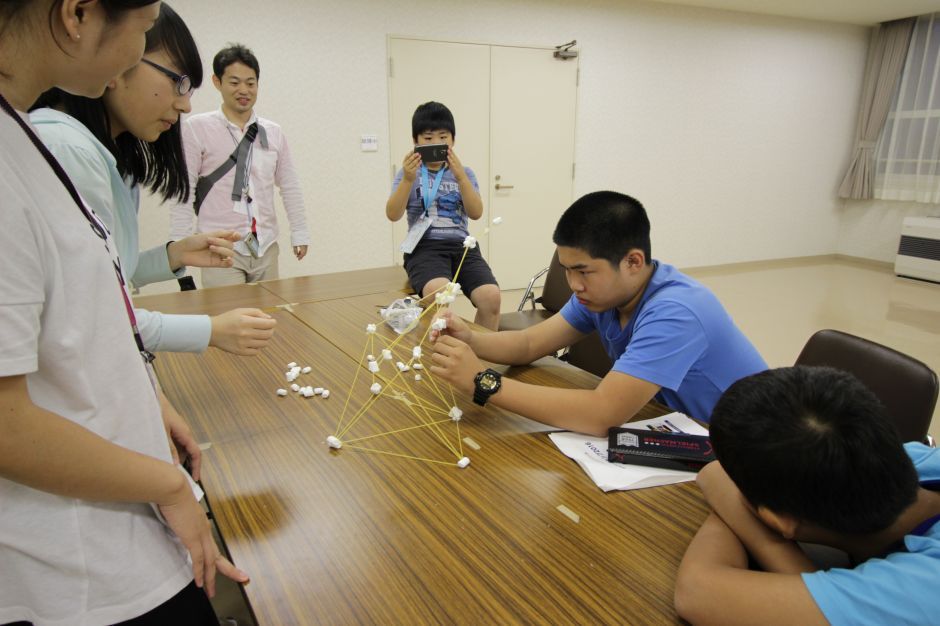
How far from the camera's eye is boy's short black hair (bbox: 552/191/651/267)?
1.45 metres

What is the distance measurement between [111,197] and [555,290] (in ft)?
7.23

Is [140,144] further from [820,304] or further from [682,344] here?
[820,304]

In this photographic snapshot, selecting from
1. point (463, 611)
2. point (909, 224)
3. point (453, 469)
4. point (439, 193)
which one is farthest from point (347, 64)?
point (909, 224)

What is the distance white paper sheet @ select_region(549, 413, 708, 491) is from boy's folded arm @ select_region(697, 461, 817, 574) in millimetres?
106

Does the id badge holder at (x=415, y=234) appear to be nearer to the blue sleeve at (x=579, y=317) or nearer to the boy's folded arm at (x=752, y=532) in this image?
the blue sleeve at (x=579, y=317)

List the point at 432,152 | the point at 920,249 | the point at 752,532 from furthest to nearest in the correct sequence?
the point at 920,249 → the point at 432,152 → the point at 752,532

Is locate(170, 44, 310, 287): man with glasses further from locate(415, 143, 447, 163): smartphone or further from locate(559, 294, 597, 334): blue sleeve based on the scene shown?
locate(559, 294, 597, 334): blue sleeve

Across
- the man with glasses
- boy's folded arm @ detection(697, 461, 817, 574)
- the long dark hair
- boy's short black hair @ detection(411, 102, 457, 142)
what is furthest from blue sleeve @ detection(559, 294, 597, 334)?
the man with glasses

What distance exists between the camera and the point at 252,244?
2896 millimetres

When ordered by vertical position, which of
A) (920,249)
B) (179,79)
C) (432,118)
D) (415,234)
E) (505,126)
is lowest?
(920,249)

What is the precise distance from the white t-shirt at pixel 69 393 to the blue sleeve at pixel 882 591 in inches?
34.7

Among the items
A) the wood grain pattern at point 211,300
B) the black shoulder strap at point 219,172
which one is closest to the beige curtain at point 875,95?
the black shoulder strap at point 219,172

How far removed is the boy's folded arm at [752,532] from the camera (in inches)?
32.1

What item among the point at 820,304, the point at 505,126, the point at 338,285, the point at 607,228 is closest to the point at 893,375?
the point at 607,228
